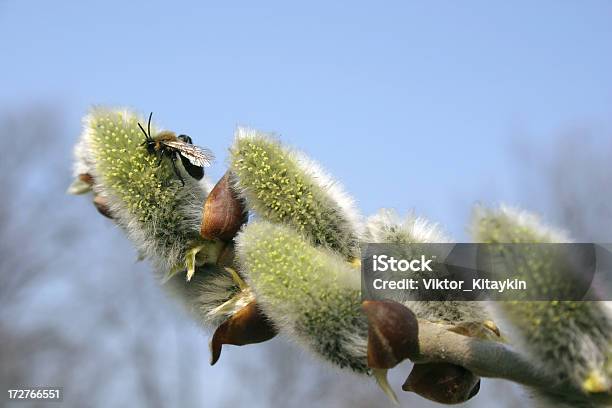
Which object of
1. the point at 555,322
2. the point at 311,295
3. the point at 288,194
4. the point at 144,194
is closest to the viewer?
the point at 555,322

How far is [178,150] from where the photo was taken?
2301mm

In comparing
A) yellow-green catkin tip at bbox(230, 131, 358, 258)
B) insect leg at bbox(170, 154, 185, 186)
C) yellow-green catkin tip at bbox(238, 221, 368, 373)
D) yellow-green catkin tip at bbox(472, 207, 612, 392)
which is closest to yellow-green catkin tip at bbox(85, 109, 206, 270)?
insect leg at bbox(170, 154, 185, 186)

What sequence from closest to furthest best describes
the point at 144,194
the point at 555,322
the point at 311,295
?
the point at 555,322 < the point at 311,295 < the point at 144,194

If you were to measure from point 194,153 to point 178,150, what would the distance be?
4 cm

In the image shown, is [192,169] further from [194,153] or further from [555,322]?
[555,322]

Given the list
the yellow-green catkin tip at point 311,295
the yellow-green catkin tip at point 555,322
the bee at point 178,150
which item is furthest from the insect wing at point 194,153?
the yellow-green catkin tip at point 555,322

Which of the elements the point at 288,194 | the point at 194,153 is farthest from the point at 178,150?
the point at 288,194

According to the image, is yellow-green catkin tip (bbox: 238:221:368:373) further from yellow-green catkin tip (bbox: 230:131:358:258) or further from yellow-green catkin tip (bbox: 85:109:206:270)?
yellow-green catkin tip (bbox: 85:109:206:270)

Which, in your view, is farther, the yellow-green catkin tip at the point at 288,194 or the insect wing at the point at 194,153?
the insect wing at the point at 194,153

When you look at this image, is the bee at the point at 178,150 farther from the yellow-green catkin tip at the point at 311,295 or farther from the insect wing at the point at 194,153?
the yellow-green catkin tip at the point at 311,295

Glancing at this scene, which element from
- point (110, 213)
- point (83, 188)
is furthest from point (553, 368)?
point (83, 188)

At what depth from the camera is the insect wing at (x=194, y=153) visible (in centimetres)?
229

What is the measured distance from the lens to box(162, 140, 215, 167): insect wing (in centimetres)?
229

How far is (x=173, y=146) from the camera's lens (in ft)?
7.49
